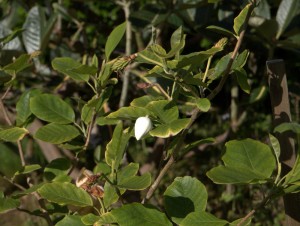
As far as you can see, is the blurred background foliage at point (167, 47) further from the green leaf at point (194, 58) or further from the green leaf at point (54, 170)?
the green leaf at point (194, 58)

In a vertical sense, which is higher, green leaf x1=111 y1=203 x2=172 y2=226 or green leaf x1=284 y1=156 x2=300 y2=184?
green leaf x1=284 y1=156 x2=300 y2=184

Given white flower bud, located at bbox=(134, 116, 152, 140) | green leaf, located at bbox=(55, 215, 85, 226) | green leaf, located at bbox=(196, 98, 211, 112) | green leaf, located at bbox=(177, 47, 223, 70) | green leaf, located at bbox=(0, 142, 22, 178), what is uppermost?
green leaf, located at bbox=(177, 47, 223, 70)

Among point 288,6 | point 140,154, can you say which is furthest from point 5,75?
point 140,154

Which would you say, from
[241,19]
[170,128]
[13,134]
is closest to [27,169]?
[13,134]

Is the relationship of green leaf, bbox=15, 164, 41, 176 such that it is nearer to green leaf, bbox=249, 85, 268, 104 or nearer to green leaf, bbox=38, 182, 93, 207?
green leaf, bbox=38, 182, 93, 207

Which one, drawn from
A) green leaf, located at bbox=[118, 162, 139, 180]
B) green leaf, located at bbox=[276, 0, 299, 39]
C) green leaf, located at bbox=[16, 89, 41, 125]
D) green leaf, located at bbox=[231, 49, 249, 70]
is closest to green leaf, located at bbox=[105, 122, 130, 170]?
green leaf, located at bbox=[118, 162, 139, 180]

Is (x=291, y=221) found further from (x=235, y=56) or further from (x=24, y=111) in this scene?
(x=24, y=111)

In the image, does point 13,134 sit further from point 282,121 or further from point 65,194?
point 282,121
